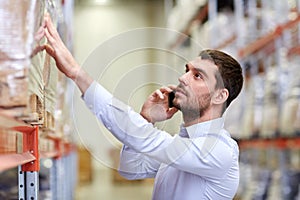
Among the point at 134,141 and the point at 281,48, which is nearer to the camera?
the point at 134,141

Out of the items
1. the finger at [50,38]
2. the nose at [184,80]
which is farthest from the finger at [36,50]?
the nose at [184,80]

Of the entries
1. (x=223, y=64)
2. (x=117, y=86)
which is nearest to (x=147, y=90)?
(x=117, y=86)

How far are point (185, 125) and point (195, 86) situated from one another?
22 centimetres

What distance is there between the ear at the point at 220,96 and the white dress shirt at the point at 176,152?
77mm

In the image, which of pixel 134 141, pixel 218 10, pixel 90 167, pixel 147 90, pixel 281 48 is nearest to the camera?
pixel 134 141

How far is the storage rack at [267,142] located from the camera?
6.20 metres

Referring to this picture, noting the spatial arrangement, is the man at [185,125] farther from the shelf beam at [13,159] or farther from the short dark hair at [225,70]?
the shelf beam at [13,159]

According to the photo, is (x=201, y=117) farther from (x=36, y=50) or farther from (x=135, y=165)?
(x=36, y=50)

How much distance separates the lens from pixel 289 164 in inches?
263

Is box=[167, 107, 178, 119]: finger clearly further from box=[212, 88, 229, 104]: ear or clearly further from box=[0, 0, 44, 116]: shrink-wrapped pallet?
box=[0, 0, 44, 116]: shrink-wrapped pallet

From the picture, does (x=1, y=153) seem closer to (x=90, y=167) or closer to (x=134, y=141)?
(x=134, y=141)

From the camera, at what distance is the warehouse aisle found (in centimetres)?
1170

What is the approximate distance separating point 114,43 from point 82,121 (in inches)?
11.9

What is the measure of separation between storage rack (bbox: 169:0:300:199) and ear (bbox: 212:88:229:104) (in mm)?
3078
